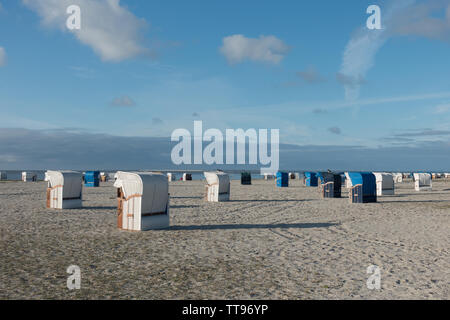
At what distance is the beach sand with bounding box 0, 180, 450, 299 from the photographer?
7.34 m

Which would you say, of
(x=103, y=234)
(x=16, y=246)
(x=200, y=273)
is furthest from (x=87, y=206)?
(x=200, y=273)

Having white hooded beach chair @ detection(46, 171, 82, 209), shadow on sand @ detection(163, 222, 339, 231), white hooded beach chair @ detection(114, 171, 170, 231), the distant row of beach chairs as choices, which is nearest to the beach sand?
shadow on sand @ detection(163, 222, 339, 231)

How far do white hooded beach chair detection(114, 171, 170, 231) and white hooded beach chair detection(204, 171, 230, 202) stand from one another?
10584 mm

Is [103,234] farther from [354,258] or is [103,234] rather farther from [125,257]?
[354,258]

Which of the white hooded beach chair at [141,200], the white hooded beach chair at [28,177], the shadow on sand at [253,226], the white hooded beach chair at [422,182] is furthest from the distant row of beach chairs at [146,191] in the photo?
the white hooded beach chair at [28,177]

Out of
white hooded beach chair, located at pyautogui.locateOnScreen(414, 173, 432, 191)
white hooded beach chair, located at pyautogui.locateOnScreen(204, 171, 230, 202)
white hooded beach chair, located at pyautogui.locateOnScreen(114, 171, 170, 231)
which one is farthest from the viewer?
white hooded beach chair, located at pyautogui.locateOnScreen(414, 173, 432, 191)

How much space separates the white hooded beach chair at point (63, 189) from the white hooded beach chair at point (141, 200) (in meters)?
7.14

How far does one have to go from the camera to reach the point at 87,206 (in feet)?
70.9

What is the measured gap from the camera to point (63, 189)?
64.9 feet

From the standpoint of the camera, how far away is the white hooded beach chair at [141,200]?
1336 centimetres

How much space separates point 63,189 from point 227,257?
42.3 feet

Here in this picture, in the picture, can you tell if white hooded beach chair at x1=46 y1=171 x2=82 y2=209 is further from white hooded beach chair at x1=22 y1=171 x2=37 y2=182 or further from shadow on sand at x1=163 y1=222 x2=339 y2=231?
white hooded beach chair at x1=22 y1=171 x2=37 y2=182
